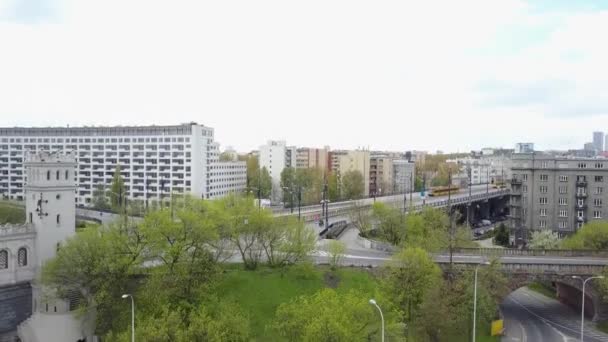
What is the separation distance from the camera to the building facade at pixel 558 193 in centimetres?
8294

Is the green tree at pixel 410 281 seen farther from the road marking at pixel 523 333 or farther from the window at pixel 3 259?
the window at pixel 3 259

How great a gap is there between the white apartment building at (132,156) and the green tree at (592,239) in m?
69.5

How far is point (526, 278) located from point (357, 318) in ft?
77.4

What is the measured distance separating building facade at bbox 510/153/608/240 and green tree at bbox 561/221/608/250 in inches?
843

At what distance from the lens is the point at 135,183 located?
115125mm

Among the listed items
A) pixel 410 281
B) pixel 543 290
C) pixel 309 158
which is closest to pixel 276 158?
pixel 309 158

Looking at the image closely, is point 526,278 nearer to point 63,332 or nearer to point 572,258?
point 572,258

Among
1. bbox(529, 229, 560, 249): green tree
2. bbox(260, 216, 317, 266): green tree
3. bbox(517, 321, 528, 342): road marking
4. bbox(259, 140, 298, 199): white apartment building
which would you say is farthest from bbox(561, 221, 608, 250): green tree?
bbox(259, 140, 298, 199): white apartment building

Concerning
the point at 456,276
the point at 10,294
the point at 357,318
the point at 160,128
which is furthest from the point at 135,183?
the point at 357,318

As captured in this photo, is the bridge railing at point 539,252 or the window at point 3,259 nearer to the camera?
the window at point 3,259

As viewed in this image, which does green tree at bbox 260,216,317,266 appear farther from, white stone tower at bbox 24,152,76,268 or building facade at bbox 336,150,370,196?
building facade at bbox 336,150,370,196

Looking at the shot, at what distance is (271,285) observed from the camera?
45812 millimetres

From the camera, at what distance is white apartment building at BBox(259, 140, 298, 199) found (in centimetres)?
15412

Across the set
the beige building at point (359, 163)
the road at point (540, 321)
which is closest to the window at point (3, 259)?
the road at point (540, 321)
